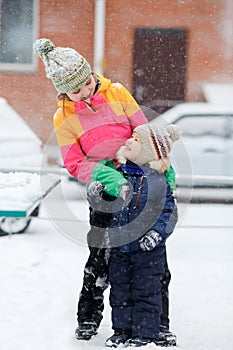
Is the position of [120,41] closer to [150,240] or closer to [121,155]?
[121,155]

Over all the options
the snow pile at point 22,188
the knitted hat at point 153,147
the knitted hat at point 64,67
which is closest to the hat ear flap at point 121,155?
the knitted hat at point 153,147

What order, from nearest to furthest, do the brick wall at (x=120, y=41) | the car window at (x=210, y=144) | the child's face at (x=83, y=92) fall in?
the child's face at (x=83, y=92)
the car window at (x=210, y=144)
the brick wall at (x=120, y=41)

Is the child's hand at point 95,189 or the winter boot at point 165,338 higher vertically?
the child's hand at point 95,189

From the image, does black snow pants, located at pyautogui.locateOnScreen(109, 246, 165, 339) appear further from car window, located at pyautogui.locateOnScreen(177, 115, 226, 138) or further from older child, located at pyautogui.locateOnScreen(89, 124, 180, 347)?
car window, located at pyautogui.locateOnScreen(177, 115, 226, 138)

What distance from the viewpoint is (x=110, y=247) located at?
12.0ft

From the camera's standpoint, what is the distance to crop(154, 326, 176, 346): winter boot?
12.1 feet

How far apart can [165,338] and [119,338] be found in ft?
0.77

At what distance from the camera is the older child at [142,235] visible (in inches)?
136

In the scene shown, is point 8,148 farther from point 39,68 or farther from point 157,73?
point 157,73

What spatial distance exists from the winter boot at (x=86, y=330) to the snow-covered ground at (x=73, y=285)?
34 mm

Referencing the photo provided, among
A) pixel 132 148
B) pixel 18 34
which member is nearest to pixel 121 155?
pixel 132 148

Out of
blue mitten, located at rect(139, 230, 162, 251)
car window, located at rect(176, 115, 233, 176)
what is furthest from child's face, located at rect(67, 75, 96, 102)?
car window, located at rect(176, 115, 233, 176)

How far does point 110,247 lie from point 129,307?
290mm

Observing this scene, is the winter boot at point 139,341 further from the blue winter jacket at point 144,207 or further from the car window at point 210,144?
the car window at point 210,144
